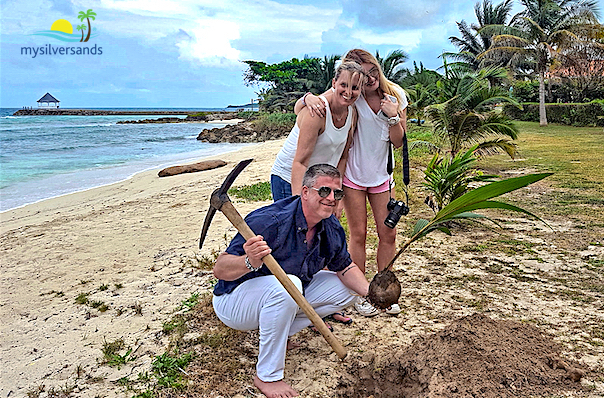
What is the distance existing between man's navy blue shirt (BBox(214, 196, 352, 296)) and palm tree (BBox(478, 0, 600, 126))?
78.8 ft

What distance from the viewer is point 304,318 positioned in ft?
9.02

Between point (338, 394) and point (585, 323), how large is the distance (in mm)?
1866

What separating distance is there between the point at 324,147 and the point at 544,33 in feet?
81.6

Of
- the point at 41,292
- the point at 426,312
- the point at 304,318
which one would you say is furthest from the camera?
the point at 41,292

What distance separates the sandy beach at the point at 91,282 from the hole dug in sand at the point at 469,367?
131cm

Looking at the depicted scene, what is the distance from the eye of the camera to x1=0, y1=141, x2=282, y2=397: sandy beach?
115 inches

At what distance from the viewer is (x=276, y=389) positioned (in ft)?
8.19

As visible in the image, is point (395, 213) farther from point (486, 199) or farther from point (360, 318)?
point (360, 318)

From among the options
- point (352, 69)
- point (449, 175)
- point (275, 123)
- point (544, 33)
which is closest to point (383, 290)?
point (352, 69)

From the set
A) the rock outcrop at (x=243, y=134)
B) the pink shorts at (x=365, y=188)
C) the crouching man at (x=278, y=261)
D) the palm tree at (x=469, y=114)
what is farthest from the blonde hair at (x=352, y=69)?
the rock outcrop at (x=243, y=134)

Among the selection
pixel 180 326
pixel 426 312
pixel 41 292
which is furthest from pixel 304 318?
pixel 41 292

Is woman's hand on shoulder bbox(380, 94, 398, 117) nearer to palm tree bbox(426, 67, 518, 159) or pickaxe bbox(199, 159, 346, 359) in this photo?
pickaxe bbox(199, 159, 346, 359)

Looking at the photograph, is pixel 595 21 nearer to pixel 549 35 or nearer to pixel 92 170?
pixel 549 35

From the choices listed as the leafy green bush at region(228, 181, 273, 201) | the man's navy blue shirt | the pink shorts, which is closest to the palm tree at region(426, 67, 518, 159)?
the leafy green bush at region(228, 181, 273, 201)
